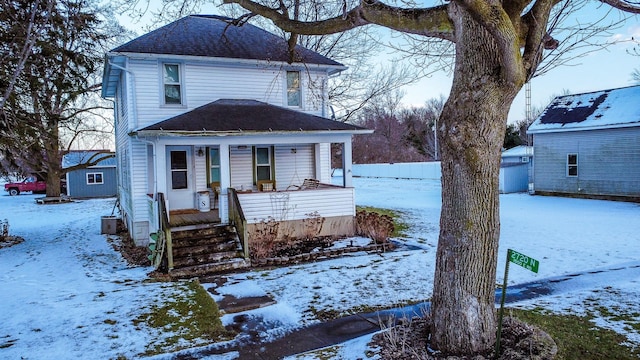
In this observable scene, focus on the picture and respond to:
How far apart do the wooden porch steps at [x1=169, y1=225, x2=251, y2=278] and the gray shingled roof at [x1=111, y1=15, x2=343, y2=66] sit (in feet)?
17.1

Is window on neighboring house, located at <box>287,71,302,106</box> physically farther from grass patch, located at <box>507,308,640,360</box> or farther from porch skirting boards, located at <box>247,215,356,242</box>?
grass patch, located at <box>507,308,640,360</box>

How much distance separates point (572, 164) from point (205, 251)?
64.9 ft

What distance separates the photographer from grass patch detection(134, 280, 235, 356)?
19.0 ft

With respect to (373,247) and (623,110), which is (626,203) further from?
(373,247)

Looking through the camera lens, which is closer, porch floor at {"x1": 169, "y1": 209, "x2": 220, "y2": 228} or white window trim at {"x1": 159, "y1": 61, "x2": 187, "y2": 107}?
porch floor at {"x1": 169, "y1": 209, "x2": 220, "y2": 228}

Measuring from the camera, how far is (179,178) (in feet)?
44.2

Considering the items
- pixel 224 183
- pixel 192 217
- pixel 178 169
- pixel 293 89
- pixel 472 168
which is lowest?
pixel 192 217

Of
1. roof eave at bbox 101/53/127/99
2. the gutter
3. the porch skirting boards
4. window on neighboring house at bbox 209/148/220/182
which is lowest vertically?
the porch skirting boards

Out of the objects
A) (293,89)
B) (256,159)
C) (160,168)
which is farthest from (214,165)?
(293,89)

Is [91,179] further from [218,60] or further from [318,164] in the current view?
[318,164]

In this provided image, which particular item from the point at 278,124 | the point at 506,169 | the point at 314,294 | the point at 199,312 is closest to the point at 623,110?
the point at 506,169

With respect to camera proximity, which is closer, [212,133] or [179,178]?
[212,133]

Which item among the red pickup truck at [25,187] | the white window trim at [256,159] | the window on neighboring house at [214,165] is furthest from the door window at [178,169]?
the red pickup truck at [25,187]

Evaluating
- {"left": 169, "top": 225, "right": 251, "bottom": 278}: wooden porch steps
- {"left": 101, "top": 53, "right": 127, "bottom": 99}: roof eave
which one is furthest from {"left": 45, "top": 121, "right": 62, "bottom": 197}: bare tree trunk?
{"left": 169, "top": 225, "right": 251, "bottom": 278}: wooden porch steps
